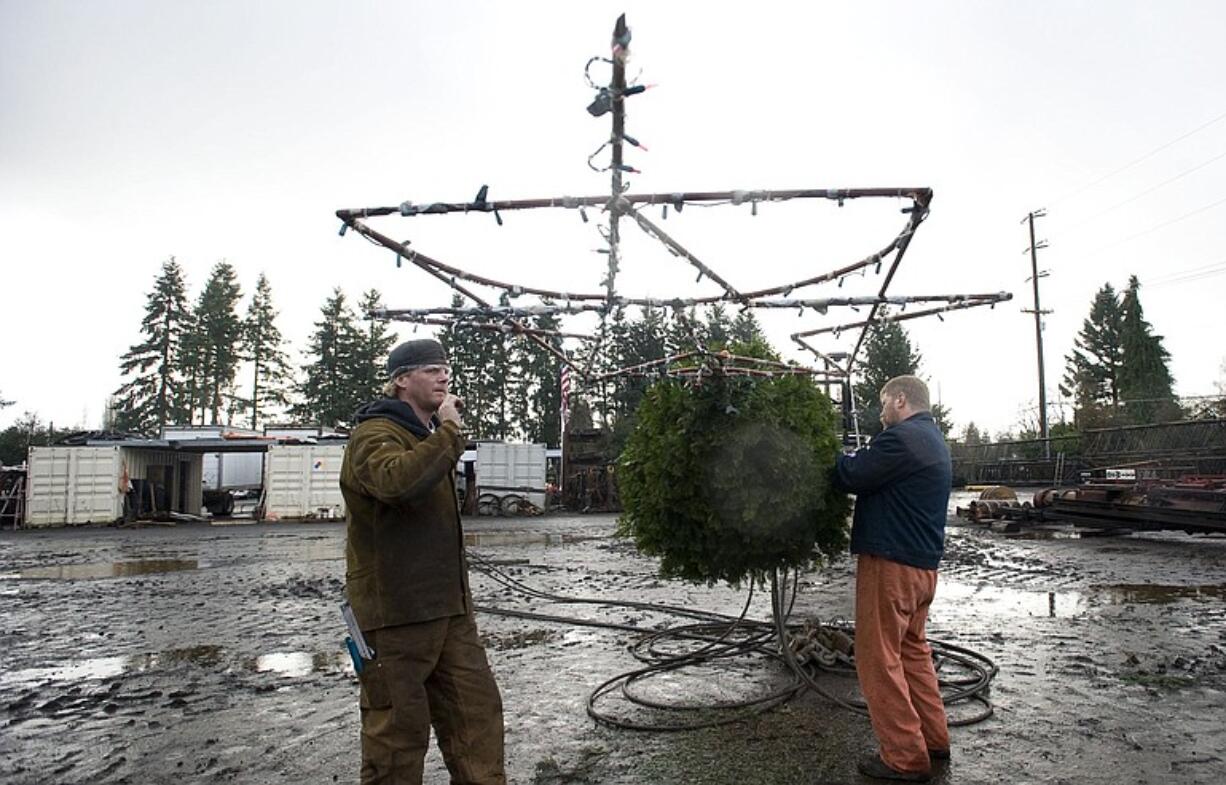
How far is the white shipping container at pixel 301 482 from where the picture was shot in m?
29.1

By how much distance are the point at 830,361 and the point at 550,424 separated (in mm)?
46264

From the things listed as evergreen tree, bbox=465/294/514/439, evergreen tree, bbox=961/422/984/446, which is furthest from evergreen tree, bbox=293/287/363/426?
evergreen tree, bbox=961/422/984/446

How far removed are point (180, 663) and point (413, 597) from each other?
507cm

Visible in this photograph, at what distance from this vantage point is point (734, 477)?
4.94 m

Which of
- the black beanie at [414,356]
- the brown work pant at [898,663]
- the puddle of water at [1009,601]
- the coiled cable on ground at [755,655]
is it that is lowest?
the puddle of water at [1009,601]

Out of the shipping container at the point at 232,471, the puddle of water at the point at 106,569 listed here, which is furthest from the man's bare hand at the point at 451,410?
the shipping container at the point at 232,471

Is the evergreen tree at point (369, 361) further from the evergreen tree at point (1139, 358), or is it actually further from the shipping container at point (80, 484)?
the evergreen tree at point (1139, 358)

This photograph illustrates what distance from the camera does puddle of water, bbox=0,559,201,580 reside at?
13.5 metres

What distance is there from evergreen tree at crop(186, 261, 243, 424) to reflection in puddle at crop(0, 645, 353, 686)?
174 ft

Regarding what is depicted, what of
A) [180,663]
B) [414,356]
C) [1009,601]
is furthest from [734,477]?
[1009,601]

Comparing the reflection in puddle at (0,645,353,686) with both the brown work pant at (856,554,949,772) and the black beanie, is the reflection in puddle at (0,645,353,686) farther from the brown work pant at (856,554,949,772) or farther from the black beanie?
the brown work pant at (856,554,949,772)

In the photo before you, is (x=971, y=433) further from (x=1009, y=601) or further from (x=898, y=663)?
(x=898, y=663)

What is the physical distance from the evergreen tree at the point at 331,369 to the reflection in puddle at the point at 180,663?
1846 inches

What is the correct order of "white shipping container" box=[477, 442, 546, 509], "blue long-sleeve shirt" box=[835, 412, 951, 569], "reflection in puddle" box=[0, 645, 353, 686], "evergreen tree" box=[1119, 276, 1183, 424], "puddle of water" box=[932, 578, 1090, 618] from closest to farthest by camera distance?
1. "blue long-sleeve shirt" box=[835, 412, 951, 569]
2. "reflection in puddle" box=[0, 645, 353, 686]
3. "puddle of water" box=[932, 578, 1090, 618]
4. "white shipping container" box=[477, 442, 546, 509]
5. "evergreen tree" box=[1119, 276, 1183, 424]
